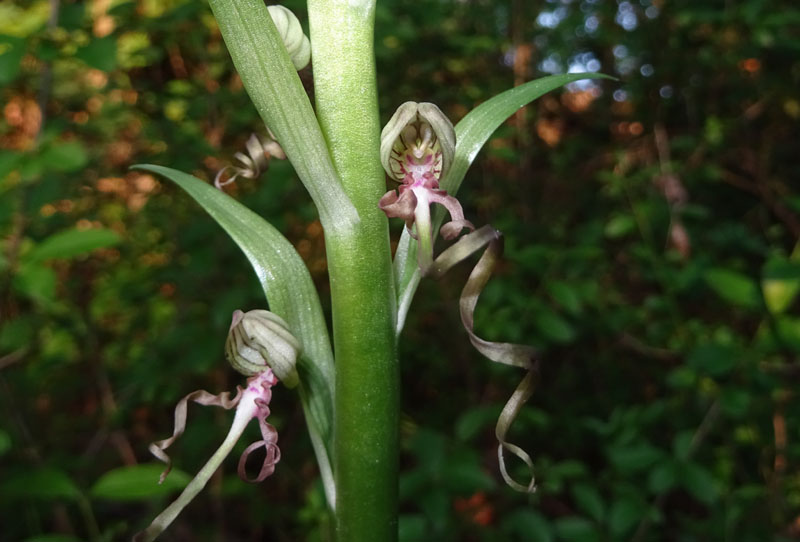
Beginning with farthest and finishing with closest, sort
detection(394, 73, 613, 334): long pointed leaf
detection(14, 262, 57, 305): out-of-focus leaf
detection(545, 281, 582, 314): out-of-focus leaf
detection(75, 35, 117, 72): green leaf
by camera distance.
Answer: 1. detection(545, 281, 582, 314): out-of-focus leaf
2. detection(75, 35, 117, 72): green leaf
3. detection(14, 262, 57, 305): out-of-focus leaf
4. detection(394, 73, 613, 334): long pointed leaf

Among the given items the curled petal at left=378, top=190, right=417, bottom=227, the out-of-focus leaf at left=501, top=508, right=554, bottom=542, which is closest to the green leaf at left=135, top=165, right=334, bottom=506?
the curled petal at left=378, top=190, right=417, bottom=227

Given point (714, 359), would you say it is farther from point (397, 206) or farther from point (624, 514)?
point (397, 206)

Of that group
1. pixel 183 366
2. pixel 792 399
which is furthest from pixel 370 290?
pixel 792 399

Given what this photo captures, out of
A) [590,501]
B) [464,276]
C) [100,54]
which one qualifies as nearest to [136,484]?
[100,54]

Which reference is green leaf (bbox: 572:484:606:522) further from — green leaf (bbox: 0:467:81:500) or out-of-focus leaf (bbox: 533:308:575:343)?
green leaf (bbox: 0:467:81:500)

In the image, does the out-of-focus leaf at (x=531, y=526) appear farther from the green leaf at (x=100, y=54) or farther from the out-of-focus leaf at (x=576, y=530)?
the green leaf at (x=100, y=54)
